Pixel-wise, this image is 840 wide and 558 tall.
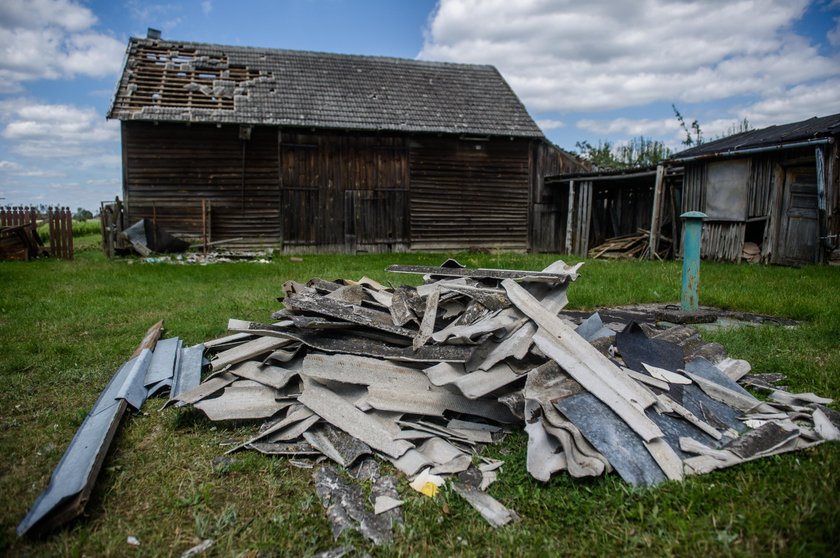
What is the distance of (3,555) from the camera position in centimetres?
259

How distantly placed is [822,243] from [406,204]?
11.3 meters

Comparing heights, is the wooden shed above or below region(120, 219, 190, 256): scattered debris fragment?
above

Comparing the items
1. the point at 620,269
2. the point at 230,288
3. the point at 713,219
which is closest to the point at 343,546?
the point at 230,288

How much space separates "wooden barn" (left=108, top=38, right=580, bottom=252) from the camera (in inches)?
634

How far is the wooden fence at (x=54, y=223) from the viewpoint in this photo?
15.2 m

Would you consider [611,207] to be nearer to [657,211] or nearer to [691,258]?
[657,211]

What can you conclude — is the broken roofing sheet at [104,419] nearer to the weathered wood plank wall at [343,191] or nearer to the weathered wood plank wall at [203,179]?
the weathered wood plank wall at [203,179]

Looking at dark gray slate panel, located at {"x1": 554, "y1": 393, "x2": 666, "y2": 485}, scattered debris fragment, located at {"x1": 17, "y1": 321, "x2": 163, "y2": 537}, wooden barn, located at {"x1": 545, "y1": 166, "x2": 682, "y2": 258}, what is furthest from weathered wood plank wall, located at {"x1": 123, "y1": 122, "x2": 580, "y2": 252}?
dark gray slate panel, located at {"x1": 554, "y1": 393, "x2": 666, "y2": 485}

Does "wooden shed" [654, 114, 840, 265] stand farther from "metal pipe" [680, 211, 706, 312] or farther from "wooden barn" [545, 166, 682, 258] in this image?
"metal pipe" [680, 211, 706, 312]

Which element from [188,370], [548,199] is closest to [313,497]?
[188,370]

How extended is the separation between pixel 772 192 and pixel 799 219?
0.90 meters

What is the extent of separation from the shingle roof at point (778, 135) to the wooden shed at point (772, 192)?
0.07 ft

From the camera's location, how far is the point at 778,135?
13344mm

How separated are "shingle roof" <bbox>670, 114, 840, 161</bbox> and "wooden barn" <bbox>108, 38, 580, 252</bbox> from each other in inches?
200
